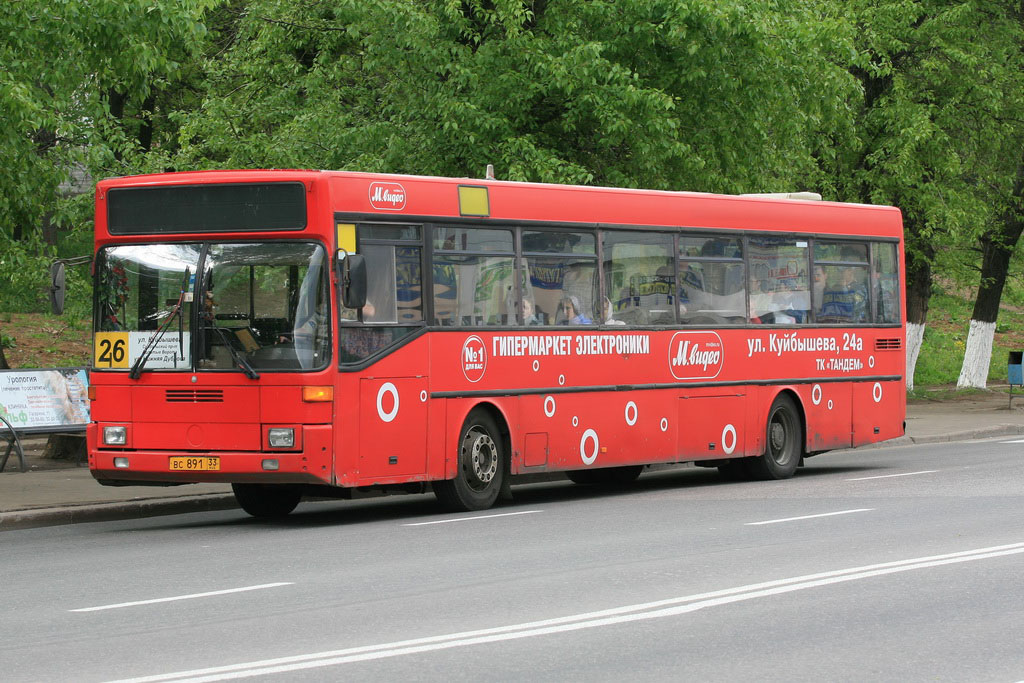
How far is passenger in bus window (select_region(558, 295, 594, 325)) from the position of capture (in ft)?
52.4

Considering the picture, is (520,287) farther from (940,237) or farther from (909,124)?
(940,237)

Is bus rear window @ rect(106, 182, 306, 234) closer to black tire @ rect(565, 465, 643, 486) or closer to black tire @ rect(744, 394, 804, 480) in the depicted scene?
black tire @ rect(565, 465, 643, 486)

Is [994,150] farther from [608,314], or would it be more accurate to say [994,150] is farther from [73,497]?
[73,497]

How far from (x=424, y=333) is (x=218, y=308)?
1927 mm

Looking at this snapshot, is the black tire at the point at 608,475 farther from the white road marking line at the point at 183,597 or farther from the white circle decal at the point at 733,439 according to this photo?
the white road marking line at the point at 183,597

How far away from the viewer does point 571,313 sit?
52.8 feet

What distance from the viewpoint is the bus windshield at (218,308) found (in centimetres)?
1346

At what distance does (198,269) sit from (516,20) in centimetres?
882

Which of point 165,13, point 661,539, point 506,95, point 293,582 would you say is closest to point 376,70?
point 506,95

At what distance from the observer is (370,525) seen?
1406 centimetres

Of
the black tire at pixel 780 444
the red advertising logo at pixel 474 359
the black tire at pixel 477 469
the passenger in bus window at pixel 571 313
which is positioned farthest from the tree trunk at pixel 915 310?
the red advertising logo at pixel 474 359

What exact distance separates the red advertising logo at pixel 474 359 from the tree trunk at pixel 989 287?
22.4m

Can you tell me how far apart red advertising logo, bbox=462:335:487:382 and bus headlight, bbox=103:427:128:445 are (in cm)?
316

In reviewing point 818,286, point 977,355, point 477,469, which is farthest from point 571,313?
point 977,355
